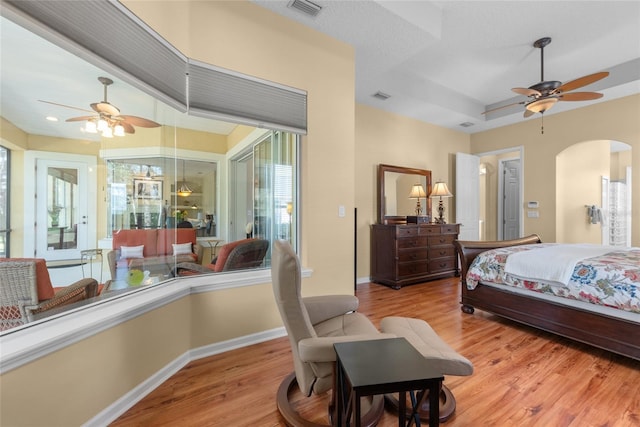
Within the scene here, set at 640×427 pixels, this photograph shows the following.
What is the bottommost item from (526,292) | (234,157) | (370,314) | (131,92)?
(370,314)

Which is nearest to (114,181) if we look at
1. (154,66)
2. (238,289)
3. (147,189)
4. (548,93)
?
(147,189)

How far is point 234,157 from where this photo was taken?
11.2 ft

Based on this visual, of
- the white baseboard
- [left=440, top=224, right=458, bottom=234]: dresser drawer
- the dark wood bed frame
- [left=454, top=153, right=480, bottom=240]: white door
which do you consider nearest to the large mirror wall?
the white baseboard

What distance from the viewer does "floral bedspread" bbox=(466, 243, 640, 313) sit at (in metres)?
2.02

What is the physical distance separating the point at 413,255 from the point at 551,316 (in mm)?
1921

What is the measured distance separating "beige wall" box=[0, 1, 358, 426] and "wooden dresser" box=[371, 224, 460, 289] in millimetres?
1394

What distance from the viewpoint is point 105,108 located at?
7.83 feet

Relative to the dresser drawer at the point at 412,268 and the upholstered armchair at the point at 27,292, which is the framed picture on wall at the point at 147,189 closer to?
the upholstered armchair at the point at 27,292

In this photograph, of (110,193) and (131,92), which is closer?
(131,92)

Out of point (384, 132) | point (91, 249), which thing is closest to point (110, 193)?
point (91, 249)

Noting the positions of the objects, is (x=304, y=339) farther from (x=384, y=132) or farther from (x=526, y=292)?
(x=384, y=132)

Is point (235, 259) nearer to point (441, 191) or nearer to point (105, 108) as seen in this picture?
point (105, 108)

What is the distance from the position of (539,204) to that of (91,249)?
6.43 metres

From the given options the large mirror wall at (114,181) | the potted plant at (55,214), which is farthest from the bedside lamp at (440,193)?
the potted plant at (55,214)
